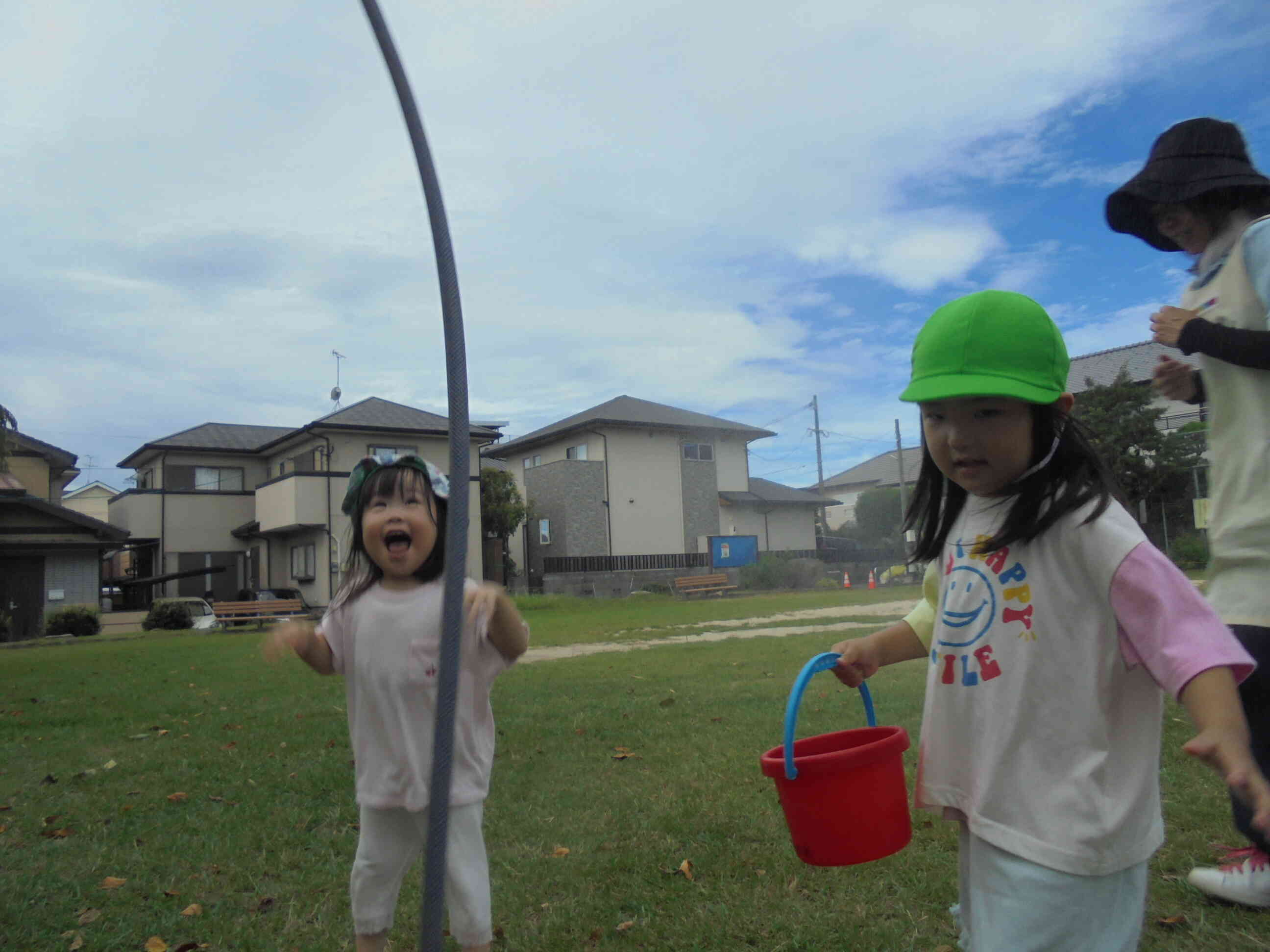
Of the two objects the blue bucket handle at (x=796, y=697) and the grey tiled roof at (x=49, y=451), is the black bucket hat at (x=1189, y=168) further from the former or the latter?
the grey tiled roof at (x=49, y=451)

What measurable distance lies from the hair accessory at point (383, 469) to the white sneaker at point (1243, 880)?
7.72 feet

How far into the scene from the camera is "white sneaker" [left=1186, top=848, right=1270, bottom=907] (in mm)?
2590

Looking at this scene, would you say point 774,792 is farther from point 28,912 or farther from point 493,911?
point 28,912

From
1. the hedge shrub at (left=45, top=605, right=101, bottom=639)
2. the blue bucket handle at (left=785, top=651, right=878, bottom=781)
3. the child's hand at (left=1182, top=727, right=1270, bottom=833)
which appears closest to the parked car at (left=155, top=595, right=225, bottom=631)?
the hedge shrub at (left=45, top=605, right=101, bottom=639)

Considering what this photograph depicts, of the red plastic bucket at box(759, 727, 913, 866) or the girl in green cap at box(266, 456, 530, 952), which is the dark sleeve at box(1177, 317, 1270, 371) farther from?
the girl in green cap at box(266, 456, 530, 952)

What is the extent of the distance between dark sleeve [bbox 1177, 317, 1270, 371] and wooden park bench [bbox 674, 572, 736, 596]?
26.9m

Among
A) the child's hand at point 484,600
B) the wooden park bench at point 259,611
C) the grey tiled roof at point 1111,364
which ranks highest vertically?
the grey tiled roof at point 1111,364

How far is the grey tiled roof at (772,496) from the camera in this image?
119 ft

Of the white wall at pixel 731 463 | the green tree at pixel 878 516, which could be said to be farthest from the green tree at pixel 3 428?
the green tree at pixel 878 516

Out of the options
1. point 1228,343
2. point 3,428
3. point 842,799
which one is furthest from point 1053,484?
point 3,428

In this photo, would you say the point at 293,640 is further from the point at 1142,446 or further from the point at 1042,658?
the point at 1142,446

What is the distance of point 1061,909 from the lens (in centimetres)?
158

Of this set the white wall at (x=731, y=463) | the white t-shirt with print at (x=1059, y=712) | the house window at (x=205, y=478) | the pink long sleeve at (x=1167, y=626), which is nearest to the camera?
the pink long sleeve at (x=1167, y=626)

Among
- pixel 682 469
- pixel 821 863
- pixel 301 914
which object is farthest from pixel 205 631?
pixel 821 863
